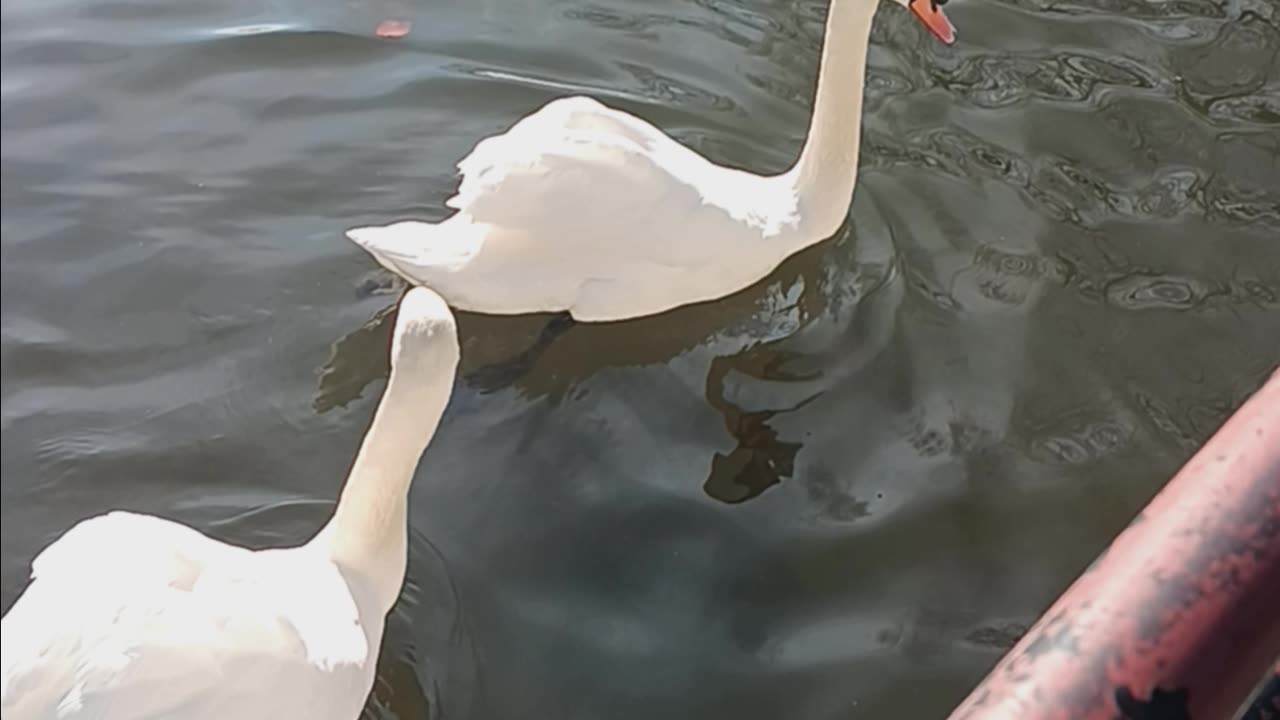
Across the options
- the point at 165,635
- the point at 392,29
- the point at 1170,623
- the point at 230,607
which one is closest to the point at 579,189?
the point at 230,607

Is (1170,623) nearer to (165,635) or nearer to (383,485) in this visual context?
(165,635)

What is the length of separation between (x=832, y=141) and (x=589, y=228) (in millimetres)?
632

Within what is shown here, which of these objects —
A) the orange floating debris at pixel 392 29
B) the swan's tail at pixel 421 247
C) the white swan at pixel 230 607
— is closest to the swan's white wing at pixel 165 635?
the white swan at pixel 230 607

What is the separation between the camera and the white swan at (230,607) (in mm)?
2055

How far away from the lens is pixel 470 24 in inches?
169

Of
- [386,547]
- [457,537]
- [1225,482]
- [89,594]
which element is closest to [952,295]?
[457,537]

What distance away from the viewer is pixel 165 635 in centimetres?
211

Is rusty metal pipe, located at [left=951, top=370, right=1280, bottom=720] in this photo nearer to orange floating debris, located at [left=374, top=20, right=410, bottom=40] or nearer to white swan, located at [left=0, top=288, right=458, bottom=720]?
white swan, located at [left=0, top=288, right=458, bottom=720]

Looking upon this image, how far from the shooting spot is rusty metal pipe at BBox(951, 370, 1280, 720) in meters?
0.83

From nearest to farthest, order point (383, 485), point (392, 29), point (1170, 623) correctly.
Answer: point (1170, 623), point (383, 485), point (392, 29)

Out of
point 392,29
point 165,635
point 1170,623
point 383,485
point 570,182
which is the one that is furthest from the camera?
point 392,29

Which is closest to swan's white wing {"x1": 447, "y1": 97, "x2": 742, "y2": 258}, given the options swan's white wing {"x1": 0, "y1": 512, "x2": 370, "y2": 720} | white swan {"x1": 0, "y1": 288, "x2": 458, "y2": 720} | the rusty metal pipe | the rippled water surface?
the rippled water surface

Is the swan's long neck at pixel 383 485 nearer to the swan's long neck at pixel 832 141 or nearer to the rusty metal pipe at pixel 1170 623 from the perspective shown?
the swan's long neck at pixel 832 141

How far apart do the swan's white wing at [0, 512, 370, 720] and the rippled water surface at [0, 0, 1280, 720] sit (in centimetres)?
35
